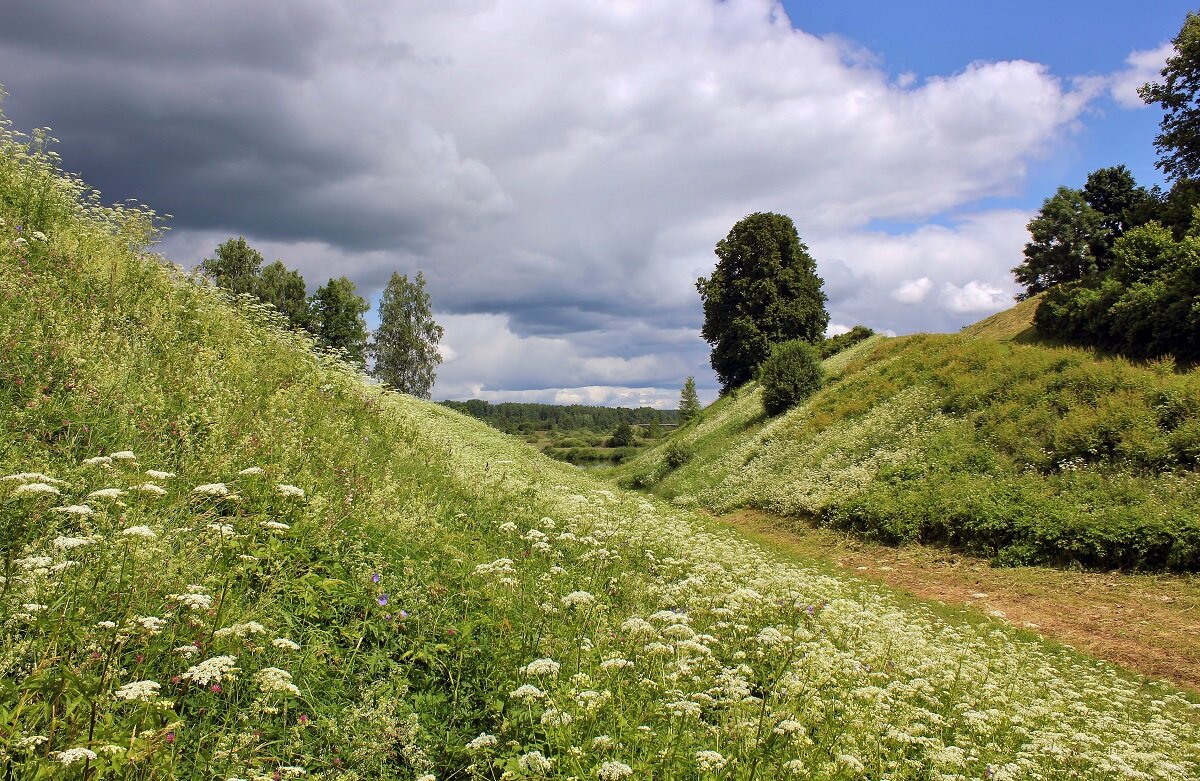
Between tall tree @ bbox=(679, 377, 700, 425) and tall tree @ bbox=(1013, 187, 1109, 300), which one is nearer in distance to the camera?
tall tree @ bbox=(1013, 187, 1109, 300)

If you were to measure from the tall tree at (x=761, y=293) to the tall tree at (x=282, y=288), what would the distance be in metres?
36.7

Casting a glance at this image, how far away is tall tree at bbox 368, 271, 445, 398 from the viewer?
48.3 metres

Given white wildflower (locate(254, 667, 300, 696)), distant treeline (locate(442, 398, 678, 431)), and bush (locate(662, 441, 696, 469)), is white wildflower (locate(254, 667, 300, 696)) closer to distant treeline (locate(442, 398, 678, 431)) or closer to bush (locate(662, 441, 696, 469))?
bush (locate(662, 441, 696, 469))

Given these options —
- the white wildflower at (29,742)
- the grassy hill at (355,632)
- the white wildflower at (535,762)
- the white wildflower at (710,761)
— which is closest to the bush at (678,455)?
the grassy hill at (355,632)


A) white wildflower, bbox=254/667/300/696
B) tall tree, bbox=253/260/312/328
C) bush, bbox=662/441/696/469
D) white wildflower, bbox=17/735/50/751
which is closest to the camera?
white wildflower, bbox=17/735/50/751

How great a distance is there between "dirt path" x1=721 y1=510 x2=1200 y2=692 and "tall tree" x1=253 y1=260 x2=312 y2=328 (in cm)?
5346

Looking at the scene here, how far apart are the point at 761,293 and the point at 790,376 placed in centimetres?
1662

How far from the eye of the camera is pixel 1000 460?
16.4 metres

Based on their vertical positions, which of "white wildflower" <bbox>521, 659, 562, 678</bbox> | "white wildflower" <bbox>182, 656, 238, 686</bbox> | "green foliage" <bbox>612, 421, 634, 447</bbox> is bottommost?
"white wildflower" <bbox>521, 659, 562, 678</bbox>

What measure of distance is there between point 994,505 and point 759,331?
33072 millimetres

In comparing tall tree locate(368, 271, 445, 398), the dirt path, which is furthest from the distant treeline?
the dirt path

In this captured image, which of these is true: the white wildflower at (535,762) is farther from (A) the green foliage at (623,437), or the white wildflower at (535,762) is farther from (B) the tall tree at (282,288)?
(A) the green foliage at (623,437)

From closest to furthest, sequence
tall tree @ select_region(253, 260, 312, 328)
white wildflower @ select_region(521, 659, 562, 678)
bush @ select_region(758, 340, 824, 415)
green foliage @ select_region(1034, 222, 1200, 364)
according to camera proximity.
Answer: white wildflower @ select_region(521, 659, 562, 678)
green foliage @ select_region(1034, 222, 1200, 364)
bush @ select_region(758, 340, 824, 415)
tall tree @ select_region(253, 260, 312, 328)

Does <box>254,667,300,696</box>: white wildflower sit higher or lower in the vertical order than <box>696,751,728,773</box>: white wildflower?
higher
